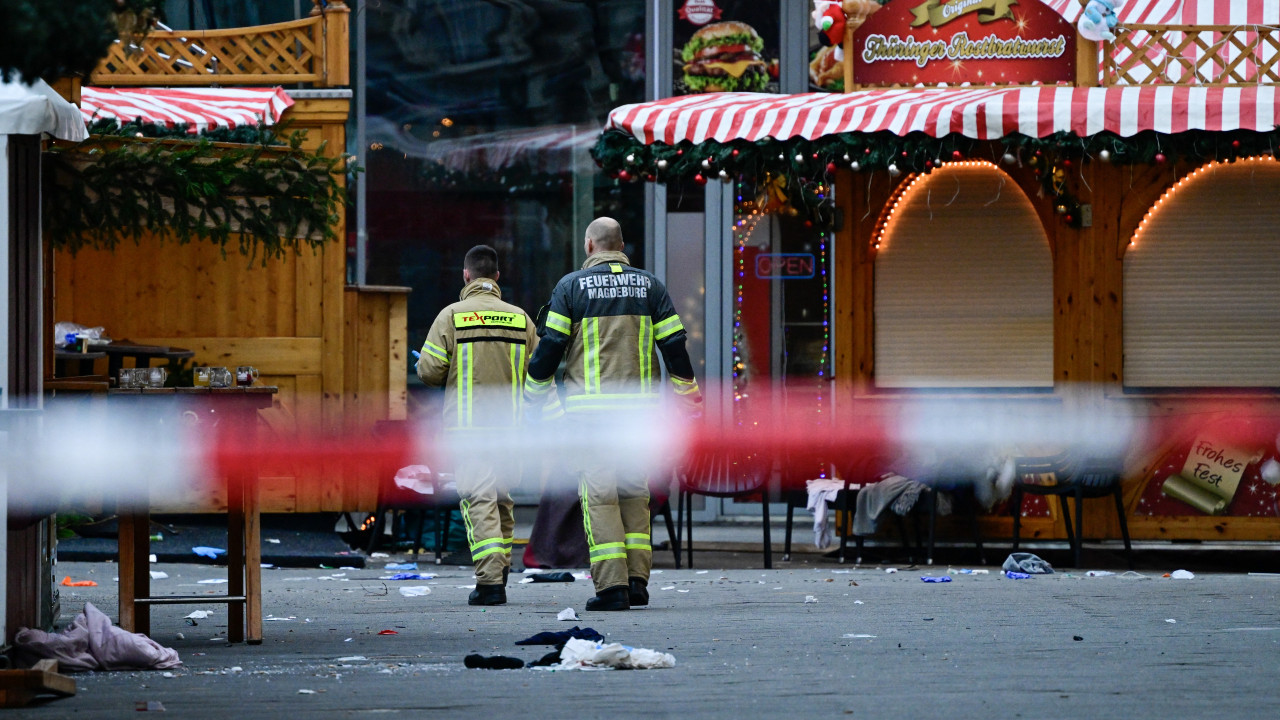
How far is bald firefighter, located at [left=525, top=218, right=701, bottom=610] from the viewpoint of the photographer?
926cm

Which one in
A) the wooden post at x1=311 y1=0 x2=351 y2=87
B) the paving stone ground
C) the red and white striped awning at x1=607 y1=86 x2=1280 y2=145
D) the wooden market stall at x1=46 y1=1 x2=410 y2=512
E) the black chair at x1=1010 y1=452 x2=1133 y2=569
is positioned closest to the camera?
the paving stone ground

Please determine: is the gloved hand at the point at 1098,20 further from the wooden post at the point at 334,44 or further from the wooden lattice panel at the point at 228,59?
the wooden lattice panel at the point at 228,59

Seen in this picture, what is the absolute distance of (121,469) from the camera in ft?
25.7

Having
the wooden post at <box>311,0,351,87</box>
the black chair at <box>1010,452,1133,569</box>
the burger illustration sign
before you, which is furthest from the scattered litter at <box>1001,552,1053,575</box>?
the wooden post at <box>311,0,351,87</box>

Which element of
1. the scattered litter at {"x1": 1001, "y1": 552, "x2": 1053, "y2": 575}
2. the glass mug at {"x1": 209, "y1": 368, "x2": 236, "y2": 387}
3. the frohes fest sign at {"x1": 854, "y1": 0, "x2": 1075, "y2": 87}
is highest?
the frohes fest sign at {"x1": 854, "y1": 0, "x2": 1075, "y2": 87}

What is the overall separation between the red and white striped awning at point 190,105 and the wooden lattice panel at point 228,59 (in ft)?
0.32

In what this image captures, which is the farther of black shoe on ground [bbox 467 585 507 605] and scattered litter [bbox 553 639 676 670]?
black shoe on ground [bbox 467 585 507 605]

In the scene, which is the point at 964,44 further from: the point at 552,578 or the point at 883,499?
the point at 552,578

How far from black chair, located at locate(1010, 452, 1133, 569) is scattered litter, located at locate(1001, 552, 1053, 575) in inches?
19.4

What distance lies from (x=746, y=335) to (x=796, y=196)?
9.26 feet

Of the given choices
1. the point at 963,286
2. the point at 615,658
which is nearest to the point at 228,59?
the point at 963,286

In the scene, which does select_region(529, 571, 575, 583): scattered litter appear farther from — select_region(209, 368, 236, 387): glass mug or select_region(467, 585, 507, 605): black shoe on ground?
select_region(209, 368, 236, 387): glass mug

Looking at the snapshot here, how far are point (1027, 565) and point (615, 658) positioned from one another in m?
5.12

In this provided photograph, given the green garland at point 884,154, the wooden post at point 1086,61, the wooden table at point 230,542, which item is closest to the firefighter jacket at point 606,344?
the wooden table at point 230,542
